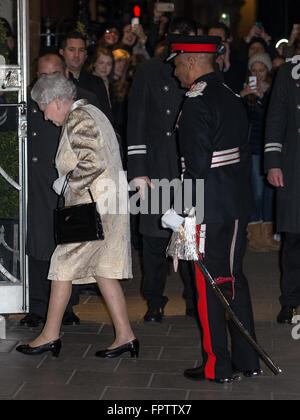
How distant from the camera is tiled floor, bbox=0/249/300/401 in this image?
4938 mm

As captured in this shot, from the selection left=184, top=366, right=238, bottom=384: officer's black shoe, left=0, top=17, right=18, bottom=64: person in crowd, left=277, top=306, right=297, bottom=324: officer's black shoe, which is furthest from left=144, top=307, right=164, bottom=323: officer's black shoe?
left=0, top=17, right=18, bottom=64: person in crowd

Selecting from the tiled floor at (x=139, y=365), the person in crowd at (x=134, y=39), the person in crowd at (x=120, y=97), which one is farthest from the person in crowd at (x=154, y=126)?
the person in crowd at (x=134, y=39)

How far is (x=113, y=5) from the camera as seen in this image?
18266mm

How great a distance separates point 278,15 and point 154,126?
65.8 feet

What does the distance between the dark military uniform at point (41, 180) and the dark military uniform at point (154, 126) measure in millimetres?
328

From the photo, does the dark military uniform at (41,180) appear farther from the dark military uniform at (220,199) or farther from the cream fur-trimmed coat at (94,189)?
the dark military uniform at (220,199)

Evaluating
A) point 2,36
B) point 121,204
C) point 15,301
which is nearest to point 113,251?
point 121,204

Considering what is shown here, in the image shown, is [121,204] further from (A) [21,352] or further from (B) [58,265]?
(A) [21,352]

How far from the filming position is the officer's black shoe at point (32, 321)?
6.36 m

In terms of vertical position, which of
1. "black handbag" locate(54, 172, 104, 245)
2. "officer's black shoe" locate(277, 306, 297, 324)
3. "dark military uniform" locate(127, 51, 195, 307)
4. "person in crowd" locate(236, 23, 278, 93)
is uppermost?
"person in crowd" locate(236, 23, 278, 93)

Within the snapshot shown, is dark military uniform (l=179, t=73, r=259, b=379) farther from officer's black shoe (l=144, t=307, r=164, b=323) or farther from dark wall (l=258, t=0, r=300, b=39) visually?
dark wall (l=258, t=0, r=300, b=39)

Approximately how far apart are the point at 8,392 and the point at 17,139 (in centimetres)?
209

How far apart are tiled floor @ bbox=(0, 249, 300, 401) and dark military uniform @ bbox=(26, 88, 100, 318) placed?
60cm

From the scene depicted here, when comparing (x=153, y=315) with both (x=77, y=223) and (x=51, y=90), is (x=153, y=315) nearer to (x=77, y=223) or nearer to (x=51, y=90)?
(x=77, y=223)
